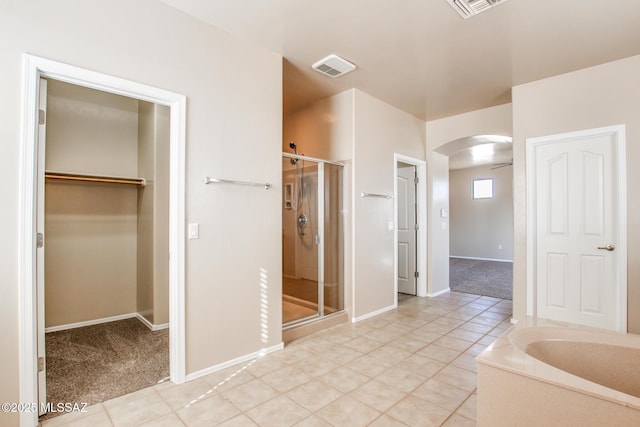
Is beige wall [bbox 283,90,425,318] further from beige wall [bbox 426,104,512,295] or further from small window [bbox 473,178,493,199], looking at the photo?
small window [bbox 473,178,493,199]

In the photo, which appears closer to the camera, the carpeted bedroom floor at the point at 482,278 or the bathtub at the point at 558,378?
the bathtub at the point at 558,378

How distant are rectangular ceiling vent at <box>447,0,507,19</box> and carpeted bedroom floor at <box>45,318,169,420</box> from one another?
137 inches

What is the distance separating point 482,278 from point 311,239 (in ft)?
14.9

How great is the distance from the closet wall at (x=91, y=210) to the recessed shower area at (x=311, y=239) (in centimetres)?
139

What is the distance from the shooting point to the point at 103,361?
2.63 metres

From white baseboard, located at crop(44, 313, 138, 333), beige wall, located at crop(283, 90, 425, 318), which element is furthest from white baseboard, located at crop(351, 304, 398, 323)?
white baseboard, located at crop(44, 313, 138, 333)

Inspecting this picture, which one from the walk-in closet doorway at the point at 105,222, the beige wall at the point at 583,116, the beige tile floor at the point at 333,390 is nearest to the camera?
the beige tile floor at the point at 333,390

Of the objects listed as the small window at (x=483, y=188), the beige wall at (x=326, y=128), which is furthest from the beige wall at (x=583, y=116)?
the small window at (x=483, y=188)

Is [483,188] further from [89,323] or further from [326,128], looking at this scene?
[89,323]

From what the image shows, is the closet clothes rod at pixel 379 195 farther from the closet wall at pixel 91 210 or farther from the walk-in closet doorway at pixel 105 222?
the closet wall at pixel 91 210

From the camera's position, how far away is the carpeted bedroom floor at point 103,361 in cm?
220

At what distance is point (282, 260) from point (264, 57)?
1.88 m

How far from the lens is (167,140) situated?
3.37 m

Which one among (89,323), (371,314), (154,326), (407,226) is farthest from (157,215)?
(407,226)
